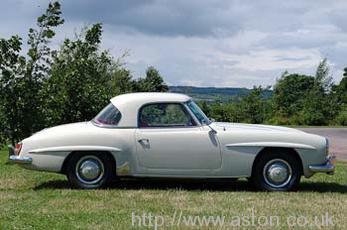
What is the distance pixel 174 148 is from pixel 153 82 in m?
30.8

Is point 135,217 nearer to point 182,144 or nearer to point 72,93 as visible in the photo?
point 182,144

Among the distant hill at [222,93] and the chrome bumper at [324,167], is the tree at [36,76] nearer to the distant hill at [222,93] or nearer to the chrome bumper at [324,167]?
the chrome bumper at [324,167]

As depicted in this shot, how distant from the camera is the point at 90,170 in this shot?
349 inches

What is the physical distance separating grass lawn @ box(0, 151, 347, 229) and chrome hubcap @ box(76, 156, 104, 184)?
0.28 m

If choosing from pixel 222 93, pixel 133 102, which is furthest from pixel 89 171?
pixel 222 93

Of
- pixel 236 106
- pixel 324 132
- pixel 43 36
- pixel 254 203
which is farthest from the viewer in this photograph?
pixel 236 106

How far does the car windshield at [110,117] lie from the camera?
903 centimetres

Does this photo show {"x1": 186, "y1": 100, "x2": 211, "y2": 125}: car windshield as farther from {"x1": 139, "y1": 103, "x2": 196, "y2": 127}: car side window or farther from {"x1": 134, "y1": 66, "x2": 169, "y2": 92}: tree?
{"x1": 134, "y1": 66, "x2": 169, "y2": 92}: tree

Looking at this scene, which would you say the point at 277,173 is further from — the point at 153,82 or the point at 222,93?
the point at 153,82

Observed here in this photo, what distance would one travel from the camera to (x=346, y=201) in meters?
8.03

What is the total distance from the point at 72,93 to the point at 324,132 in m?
18.9

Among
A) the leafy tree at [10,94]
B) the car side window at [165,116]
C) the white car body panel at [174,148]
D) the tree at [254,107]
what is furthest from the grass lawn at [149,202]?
the tree at [254,107]

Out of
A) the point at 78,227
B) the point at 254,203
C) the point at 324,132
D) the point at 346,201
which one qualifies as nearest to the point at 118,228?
the point at 78,227

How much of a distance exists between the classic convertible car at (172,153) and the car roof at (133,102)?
Result: 2 centimetres
